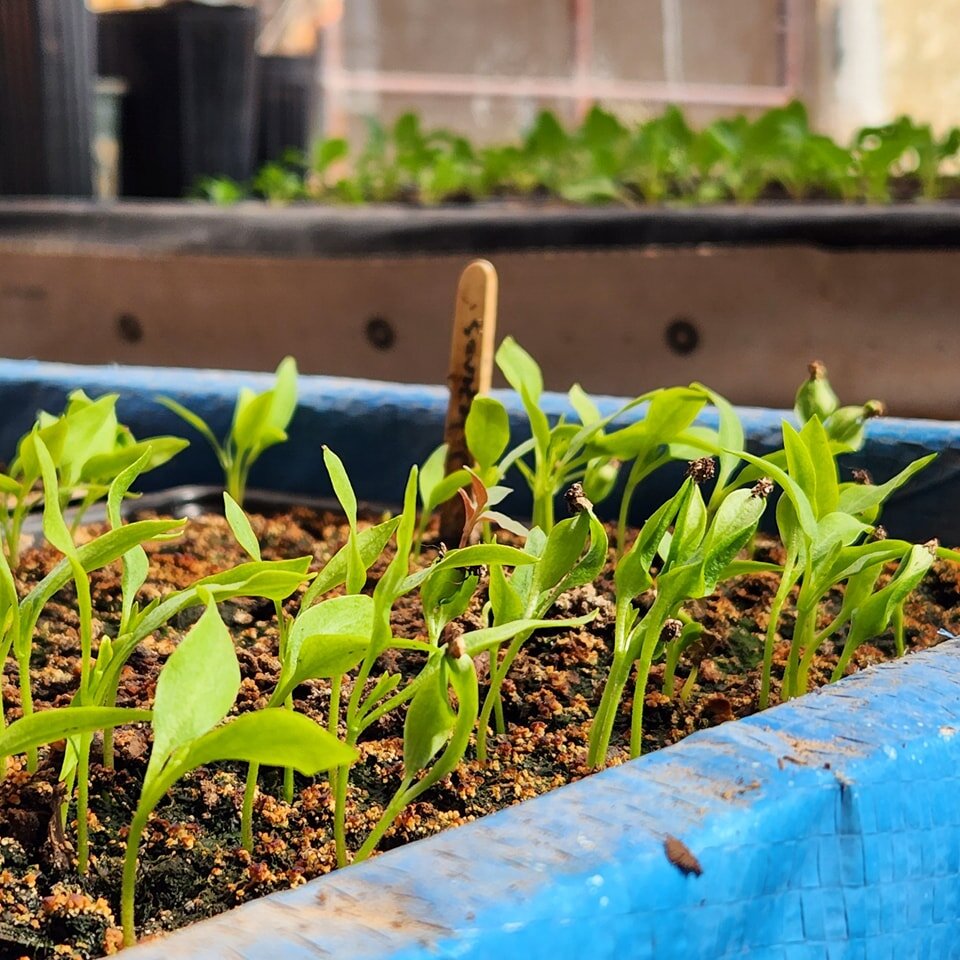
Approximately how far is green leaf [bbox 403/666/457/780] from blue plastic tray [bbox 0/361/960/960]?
0.05 meters

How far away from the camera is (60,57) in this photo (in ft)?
8.11

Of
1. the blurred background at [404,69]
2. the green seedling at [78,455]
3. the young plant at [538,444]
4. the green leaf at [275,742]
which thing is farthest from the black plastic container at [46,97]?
the green leaf at [275,742]

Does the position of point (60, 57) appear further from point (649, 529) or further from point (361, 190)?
point (649, 529)

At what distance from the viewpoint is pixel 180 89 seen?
3020 millimetres

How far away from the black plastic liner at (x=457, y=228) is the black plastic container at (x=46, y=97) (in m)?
0.36

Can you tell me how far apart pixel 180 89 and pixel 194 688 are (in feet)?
9.44

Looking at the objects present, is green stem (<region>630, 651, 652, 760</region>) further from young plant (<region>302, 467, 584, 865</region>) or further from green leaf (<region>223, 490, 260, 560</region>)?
green leaf (<region>223, 490, 260, 560</region>)

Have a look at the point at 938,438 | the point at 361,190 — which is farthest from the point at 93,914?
the point at 361,190

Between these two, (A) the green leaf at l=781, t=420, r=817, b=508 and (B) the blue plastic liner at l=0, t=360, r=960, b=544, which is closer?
(A) the green leaf at l=781, t=420, r=817, b=508

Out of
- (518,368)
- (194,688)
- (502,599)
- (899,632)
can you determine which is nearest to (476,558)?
(502,599)

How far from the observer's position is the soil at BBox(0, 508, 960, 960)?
0.47m

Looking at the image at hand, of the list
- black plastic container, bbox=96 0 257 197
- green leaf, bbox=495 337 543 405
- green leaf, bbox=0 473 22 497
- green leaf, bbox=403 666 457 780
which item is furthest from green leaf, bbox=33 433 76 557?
black plastic container, bbox=96 0 257 197

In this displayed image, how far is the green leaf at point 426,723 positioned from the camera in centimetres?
42

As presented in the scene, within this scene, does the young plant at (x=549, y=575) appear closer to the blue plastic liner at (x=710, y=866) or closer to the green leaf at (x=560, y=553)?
the green leaf at (x=560, y=553)
